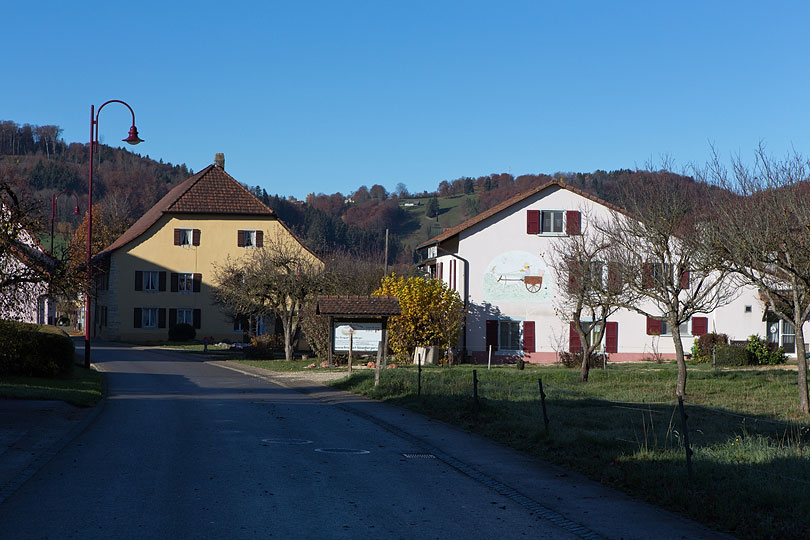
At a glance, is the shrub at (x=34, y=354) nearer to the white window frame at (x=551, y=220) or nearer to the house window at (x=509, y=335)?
the house window at (x=509, y=335)

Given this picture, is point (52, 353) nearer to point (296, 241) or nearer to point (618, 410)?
point (618, 410)

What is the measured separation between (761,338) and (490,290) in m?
13.6

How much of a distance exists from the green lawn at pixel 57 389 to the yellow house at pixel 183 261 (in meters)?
31.7

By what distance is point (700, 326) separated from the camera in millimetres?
42562

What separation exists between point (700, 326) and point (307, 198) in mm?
127338

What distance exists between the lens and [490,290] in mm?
41562

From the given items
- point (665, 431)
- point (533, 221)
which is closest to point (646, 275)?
point (665, 431)

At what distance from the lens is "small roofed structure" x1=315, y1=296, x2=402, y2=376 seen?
102 feet

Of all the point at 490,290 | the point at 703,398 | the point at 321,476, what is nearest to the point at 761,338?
the point at 490,290

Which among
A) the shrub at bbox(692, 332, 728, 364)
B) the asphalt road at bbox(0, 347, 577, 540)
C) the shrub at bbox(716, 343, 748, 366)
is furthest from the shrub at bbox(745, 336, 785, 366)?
the asphalt road at bbox(0, 347, 577, 540)

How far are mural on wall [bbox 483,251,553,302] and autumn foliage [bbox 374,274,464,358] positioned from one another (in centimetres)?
397

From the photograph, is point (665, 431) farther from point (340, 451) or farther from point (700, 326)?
point (700, 326)

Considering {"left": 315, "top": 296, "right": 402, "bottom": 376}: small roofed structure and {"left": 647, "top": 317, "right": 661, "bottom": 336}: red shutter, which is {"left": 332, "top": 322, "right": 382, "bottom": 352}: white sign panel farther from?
{"left": 647, "top": 317, "right": 661, "bottom": 336}: red shutter

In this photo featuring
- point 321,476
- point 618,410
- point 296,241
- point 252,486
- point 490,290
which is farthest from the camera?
point 296,241
